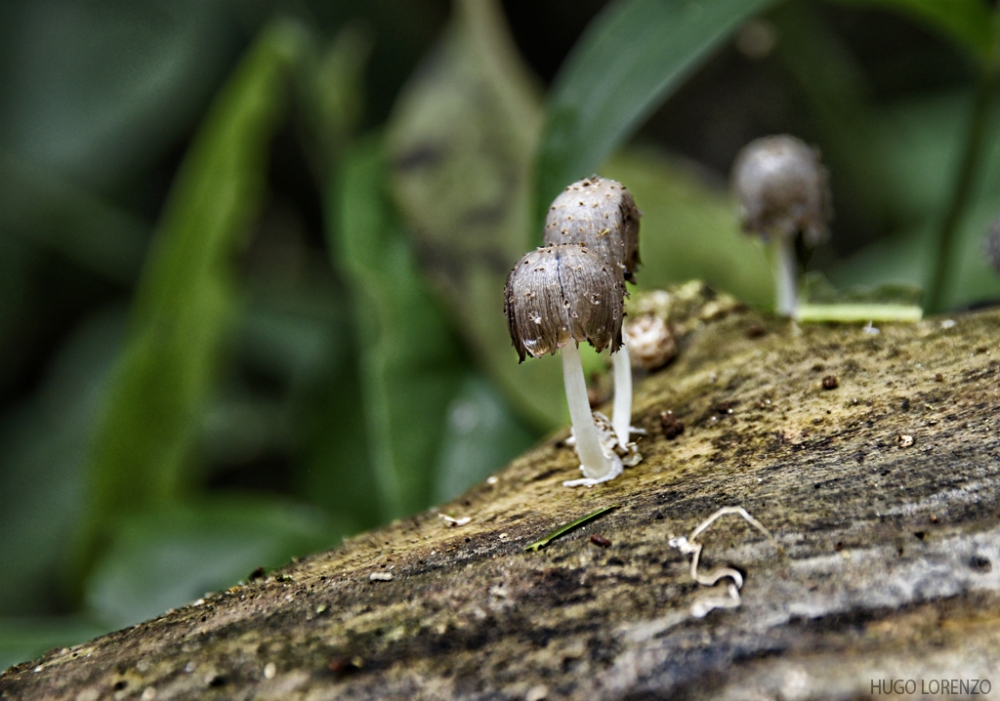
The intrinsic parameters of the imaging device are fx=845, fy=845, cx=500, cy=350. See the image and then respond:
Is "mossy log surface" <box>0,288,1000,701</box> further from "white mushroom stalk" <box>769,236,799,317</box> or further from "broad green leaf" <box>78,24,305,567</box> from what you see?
"broad green leaf" <box>78,24,305,567</box>

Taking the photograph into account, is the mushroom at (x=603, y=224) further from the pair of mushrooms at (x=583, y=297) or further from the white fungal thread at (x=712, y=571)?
the white fungal thread at (x=712, y=571)

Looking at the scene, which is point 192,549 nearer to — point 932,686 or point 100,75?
point 932,686

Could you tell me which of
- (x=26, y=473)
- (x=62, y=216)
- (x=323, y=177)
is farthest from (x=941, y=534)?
(x=62, y=216)

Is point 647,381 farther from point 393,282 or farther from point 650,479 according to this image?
point 393,282

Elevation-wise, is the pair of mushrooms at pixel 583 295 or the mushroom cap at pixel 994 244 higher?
the mushroom cap at pixel 994 244

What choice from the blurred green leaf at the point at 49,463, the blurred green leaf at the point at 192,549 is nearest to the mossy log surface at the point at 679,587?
→ the blurred green leaf at the point at 192,549
